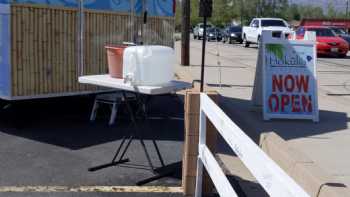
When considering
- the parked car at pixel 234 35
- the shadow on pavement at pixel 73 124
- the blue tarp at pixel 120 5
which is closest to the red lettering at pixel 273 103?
the shadow on pavement at pixel 73 124

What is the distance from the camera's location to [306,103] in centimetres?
910

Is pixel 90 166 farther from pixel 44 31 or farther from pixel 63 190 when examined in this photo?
pixel 44 31

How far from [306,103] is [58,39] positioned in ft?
13.4

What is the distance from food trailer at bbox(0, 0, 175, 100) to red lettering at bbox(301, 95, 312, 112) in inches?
117

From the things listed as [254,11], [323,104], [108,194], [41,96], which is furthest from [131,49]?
[254,11]

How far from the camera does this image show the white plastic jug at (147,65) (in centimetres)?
554

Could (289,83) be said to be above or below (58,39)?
below

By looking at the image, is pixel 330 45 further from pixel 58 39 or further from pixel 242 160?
pixel 242 160

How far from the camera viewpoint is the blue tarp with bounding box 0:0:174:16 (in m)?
8.30

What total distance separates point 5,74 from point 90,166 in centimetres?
229

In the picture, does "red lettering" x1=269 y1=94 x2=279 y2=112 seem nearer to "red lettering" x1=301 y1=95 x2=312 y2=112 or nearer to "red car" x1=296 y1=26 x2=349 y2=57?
"red lettering" x1=301 y1=95 x2=312 y2=112

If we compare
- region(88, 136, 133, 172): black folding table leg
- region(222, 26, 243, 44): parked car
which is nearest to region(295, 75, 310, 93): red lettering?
region(88, 136, 133, 172): black folding table leg

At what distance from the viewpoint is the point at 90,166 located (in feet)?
20.9

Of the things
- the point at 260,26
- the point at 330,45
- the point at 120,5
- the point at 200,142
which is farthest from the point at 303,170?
the point at 260,26
